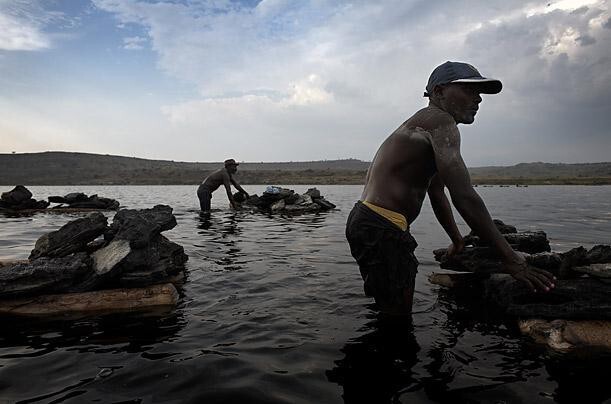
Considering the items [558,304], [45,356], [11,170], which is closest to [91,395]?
[45,356]

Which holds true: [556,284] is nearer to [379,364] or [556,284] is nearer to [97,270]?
[379,364]

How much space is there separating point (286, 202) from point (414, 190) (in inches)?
758

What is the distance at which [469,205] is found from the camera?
3854 millimetres

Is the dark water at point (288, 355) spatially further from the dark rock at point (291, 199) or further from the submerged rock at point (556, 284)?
the dark rock at point (291, 199)

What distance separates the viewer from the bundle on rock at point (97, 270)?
18.5ft

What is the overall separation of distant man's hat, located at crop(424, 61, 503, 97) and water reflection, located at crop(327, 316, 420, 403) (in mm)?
2747

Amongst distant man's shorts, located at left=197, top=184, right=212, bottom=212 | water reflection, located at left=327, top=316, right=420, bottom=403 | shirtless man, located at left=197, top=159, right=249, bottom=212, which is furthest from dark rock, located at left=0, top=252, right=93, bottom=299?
distant man's shorts, located at left=197, top=184, right=212, bottom=212

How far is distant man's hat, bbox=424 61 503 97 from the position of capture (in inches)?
160

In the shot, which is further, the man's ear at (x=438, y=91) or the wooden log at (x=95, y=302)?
the wooden log at (x=95, y=302)

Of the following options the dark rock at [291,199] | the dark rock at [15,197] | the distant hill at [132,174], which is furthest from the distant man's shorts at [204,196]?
A: the distant hill at [132,174]

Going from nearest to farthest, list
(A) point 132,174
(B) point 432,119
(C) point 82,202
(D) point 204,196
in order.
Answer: (B) point 432,119 → (D) point 204,196 → (C) point 82,202 → (A) point 132,174

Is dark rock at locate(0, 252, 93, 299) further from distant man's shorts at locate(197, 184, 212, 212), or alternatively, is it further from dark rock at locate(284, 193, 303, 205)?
dark rock at locate(284, 193, 303, 205)

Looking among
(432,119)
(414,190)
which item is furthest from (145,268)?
(432,119)

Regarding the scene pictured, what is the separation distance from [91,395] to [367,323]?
121 inches
